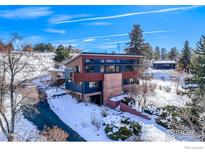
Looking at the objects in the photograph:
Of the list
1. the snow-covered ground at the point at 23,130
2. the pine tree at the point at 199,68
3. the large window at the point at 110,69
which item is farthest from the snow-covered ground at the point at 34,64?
the pine tree at the point at 199,68

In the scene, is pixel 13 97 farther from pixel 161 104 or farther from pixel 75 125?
pixel 161 104

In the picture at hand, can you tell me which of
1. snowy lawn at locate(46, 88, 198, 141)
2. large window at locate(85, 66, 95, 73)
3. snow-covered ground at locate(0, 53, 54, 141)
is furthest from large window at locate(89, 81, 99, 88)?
snow-covered ground at locate(0, 53, 54, 141)

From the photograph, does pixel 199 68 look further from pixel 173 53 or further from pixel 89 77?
pixel 89 77

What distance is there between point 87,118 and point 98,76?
232 cm

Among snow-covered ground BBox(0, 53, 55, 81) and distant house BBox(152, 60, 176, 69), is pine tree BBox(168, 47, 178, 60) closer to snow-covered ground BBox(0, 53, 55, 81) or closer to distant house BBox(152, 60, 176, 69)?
distant house BBox(152, 60, 176, 69)

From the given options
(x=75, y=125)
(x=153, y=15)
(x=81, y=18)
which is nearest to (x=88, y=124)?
(x=75, y=125)

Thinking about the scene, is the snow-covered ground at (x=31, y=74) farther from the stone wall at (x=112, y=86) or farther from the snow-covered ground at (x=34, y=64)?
the stone wall at (x=112, y=86)

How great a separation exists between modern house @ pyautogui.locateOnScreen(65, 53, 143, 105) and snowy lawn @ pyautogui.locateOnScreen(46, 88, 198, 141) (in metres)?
0.53

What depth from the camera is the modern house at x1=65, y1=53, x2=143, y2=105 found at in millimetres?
5089

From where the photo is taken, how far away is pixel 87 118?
3.90 metres

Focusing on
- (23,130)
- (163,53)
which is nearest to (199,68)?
(163,53)

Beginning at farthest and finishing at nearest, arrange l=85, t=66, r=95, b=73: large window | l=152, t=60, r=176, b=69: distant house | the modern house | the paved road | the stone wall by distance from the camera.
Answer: l=85, t=66, r=95, b=73: large window, the modern house, the stone wall, l=152, t=60, r=176, b=69: distant house, the paved road

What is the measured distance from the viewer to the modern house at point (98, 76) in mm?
5089
